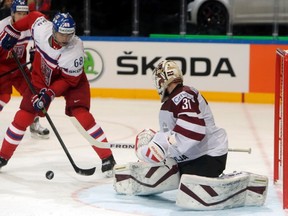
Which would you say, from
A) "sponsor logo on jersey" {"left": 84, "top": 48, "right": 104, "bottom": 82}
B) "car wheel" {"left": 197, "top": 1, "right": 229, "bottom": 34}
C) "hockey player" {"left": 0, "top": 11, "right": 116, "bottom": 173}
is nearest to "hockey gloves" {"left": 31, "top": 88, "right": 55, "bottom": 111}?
"hockey player" {"left": 0, "top": 11, "right": 116, "bottom": 173}

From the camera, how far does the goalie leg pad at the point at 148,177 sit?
4.55m

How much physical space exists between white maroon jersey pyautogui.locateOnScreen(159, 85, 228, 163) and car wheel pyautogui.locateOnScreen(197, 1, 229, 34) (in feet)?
16.2

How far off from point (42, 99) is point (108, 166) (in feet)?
1.93

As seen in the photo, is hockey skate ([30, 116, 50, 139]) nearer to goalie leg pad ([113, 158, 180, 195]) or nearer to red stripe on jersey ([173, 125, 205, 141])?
goalie leg pad ([113, 158, 180, 195])

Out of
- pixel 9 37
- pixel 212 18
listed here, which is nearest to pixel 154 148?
pixel 9 37

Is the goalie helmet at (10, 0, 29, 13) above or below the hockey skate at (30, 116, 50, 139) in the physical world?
above

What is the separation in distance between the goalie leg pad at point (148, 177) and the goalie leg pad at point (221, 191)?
0.24 m

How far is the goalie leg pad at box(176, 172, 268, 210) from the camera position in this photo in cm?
429

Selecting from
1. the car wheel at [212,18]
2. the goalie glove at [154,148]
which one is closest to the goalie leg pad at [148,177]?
the goalie glove at [154,148]

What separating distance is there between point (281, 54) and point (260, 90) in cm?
395

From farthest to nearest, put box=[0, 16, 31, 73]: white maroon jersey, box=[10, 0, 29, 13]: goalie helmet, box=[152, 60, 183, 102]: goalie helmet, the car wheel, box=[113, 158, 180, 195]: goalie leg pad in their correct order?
the car wheel, box=[0, 16, 31, 73]: white maroon jersey, box=[10, 0, 29, 13]: goalie helmet, box=[113, 158, 180, 195]: goalie leg pad, box=[152, 60, 183, 102]: goalie helmet

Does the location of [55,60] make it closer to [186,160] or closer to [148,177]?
[148,177]

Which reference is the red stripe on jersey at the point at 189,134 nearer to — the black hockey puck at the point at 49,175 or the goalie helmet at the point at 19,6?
the black hockey puck at the point at 49,175

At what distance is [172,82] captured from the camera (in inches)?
174
